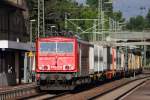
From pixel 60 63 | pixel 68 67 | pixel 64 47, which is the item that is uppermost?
pixel 64 47

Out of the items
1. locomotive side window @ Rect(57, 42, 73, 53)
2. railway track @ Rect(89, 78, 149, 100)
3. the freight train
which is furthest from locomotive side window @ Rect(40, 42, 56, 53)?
railway track @ Rect(89, 78, 149, 100)

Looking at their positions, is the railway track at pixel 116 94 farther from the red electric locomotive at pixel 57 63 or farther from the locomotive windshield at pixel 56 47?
the locomotive windshield at pixel 56 47

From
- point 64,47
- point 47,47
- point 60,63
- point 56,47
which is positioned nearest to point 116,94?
point 60,63

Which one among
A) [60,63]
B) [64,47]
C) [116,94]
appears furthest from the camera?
[64,47]

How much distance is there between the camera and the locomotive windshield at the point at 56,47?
122 feet

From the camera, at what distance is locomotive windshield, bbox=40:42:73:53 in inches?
1462

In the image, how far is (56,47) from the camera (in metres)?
37.3

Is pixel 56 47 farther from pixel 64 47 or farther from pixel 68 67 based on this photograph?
pixel 68 67

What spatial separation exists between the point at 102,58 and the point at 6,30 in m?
10.7

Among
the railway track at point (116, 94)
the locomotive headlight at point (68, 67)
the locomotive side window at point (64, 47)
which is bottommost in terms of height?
the railway track at point (116, 94)

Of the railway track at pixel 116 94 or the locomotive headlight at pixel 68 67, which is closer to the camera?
the railway track at pixel 116 94

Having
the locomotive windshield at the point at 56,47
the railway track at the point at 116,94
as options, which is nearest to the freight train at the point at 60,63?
the locomotive windshield at the point at 56,47

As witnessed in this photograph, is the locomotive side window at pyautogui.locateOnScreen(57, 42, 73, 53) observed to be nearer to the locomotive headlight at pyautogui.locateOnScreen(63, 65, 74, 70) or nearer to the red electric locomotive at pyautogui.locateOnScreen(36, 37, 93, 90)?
the red electric locomotive at pyautogui.locateOnScreen(36, 37, 93, 90)

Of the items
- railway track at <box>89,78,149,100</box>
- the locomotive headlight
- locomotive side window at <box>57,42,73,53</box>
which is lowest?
railway track at <box>89,78,149,100</box>
